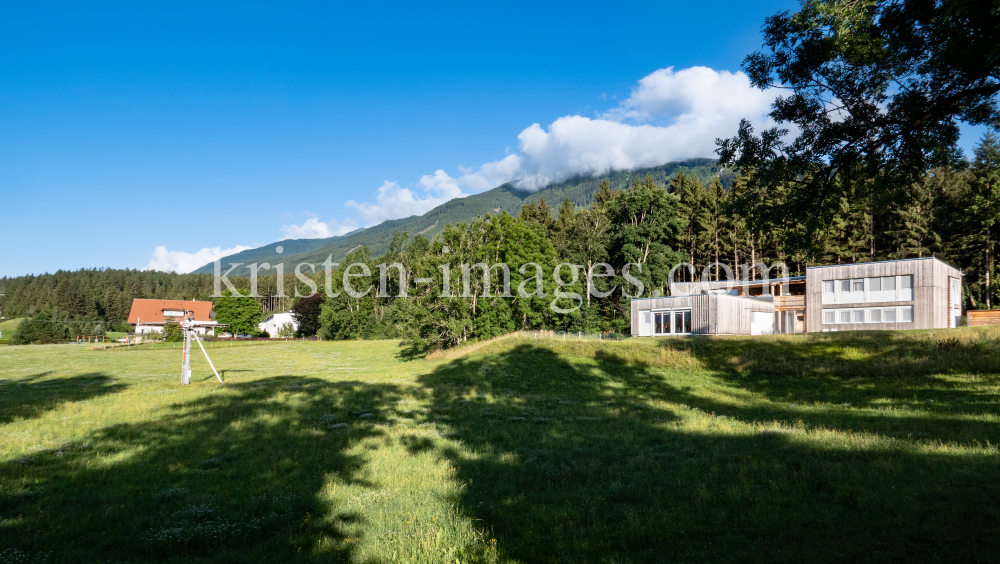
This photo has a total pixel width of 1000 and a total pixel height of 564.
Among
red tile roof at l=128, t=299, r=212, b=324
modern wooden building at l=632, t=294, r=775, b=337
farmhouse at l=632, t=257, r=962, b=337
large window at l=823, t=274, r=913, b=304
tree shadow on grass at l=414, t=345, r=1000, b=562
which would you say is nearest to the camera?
tree shadow on grass at l=414, t=345, r=1000, b=562

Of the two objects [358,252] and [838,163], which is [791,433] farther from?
[358,252]

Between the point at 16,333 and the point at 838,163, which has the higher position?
the point at 838,163

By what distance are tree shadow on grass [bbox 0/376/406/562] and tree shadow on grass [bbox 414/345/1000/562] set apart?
2.75 metres

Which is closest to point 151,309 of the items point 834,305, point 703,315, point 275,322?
point 275,322

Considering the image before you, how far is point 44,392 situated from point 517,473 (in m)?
26.7

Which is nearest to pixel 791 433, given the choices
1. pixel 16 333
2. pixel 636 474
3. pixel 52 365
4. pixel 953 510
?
pixel 636 474

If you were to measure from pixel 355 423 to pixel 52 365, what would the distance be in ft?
144

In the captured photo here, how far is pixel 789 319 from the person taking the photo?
4959 cm

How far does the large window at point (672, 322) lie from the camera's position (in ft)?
154

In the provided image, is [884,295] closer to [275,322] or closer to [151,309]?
[275,322]

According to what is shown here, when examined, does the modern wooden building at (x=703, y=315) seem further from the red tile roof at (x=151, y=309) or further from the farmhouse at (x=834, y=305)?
the red tile roof at (x=151, y=309)

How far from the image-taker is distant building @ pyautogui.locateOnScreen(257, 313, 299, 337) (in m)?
107

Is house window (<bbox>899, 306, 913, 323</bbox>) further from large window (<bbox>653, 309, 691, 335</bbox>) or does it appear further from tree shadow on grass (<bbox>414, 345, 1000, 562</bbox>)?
→ tree shadow on grass (<bbox>414, 345, 1000, 562</bbox>)

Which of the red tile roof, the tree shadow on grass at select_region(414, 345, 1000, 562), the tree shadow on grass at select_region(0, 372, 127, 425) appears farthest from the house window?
the red tile roof
